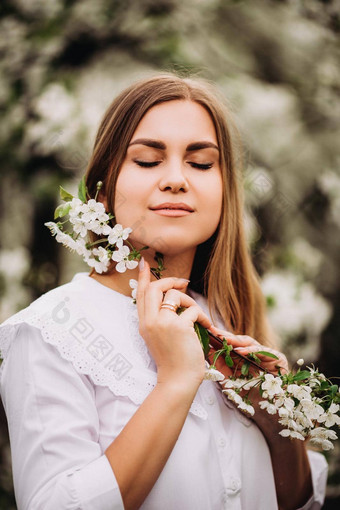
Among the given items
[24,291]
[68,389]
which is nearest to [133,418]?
[68,389]

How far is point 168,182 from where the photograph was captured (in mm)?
1491

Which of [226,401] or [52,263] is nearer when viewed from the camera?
[226,401]

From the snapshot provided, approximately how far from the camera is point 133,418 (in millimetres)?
1251

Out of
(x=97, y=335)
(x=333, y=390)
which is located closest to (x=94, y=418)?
(x=97, y=335)

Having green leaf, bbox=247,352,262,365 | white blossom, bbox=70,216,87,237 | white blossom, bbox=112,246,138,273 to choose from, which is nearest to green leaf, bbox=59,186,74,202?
white blossom, bbox=70,216,87,237

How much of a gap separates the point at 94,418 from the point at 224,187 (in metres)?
0.88

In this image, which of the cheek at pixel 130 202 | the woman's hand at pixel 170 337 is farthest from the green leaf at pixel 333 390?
the cheek at pixel 130 202

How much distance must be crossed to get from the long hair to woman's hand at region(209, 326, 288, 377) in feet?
1.05

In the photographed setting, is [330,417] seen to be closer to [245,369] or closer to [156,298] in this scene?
[245,369]

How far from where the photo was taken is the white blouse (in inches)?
47.9

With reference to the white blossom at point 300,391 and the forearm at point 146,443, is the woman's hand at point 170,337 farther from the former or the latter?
the white blossom at point 300,391

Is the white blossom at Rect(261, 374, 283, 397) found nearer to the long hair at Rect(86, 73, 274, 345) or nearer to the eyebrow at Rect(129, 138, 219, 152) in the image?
the long hair at Rect(86, 73, 274, 345)

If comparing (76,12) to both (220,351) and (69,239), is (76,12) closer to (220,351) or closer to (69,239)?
(69,239)

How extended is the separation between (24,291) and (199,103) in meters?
1.84
